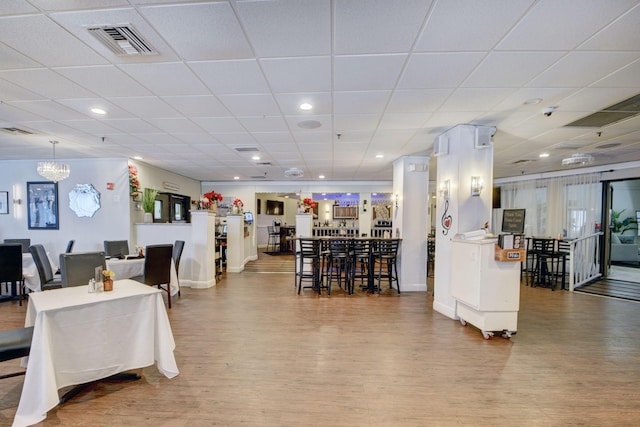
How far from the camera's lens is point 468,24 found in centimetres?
189

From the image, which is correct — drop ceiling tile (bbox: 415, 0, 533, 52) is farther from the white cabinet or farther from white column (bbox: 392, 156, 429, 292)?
white column (bbox: 392, 156, 429, 292)

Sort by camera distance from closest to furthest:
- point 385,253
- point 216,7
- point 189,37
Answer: point 216,7 < point 189,37 < point 385,253

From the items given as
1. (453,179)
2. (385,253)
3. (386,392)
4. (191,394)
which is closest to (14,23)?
(191,394)

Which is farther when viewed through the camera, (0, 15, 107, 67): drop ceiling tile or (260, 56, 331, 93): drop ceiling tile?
(260, 56, 331, 93): drop ceiling tile

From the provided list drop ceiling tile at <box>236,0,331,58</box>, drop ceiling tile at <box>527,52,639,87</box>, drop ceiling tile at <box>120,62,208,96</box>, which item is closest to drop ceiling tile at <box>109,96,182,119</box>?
drop ceiling tile at <box>120,62,208,96</box>

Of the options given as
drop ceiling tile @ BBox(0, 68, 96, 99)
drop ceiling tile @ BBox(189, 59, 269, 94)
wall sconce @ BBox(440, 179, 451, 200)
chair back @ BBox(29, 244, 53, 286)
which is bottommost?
chair back @ BBox(29, 244, 53, 286)

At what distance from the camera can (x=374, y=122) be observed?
3783mm

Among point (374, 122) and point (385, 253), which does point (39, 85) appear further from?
point (385, 253)

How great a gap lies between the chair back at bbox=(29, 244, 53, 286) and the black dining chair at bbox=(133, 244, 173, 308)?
1.17 m

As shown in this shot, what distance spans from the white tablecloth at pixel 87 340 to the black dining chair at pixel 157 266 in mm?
1663

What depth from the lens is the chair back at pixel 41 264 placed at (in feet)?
13.1

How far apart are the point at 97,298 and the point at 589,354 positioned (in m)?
5.05

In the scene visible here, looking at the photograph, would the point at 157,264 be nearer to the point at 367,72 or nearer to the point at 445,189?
the point at 367,72

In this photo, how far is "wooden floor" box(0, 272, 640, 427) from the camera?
2.06 metres
